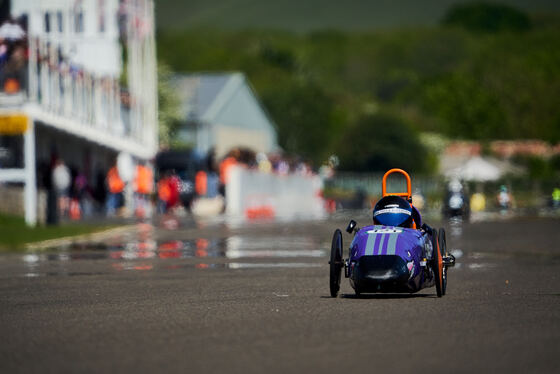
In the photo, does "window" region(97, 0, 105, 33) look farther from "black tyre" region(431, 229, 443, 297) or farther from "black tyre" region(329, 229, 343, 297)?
"black tyre" region(431, 229, 443, 297)

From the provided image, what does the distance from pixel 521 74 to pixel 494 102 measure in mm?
10858

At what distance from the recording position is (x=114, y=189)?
4825 centimetres

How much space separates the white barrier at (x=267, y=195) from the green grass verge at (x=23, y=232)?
12.9 m

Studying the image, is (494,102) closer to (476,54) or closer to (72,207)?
(476,54)

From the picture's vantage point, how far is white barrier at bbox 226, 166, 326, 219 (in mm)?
51531

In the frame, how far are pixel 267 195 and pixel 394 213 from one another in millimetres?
42672

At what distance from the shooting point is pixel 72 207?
45.0m

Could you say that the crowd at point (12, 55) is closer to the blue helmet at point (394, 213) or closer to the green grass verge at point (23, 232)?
the green grass verge at point (23, 232)

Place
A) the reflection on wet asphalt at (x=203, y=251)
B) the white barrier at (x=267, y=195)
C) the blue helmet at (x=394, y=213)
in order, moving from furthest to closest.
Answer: the white barrier at (x=267, y=195), the reflection on wet asphalt at (x=203, y=251), the blue helmet at (x=394, y=213)

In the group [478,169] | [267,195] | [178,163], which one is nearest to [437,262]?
[267,195]

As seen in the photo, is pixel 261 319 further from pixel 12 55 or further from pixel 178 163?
pixel 178 163

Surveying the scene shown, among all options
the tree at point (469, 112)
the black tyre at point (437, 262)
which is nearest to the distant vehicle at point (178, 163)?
the black tyre at point (437, 262)

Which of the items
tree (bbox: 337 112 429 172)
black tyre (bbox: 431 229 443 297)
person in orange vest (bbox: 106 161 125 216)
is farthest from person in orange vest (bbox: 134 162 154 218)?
tree (bbox: 337 112 429 172)

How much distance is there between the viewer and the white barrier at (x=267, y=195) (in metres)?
51.5
